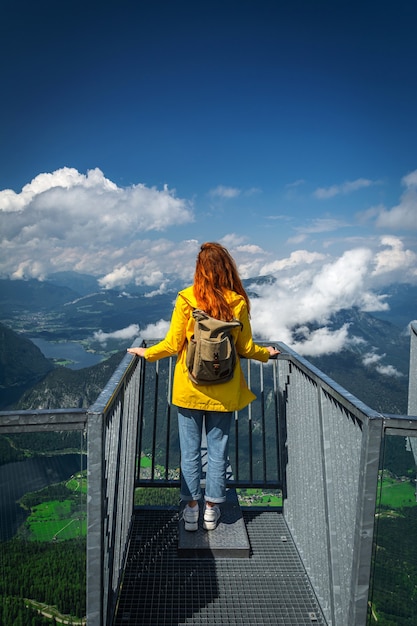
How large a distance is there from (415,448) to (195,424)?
165 cm

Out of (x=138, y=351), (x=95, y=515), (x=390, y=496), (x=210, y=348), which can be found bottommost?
(x=95, y=515)

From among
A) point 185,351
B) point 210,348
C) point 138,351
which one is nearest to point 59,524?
point 210,348

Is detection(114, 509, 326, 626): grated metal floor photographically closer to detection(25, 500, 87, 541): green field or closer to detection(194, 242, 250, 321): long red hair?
detection(25, 500, 87, 541): green field

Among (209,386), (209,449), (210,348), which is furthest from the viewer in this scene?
(209,449)

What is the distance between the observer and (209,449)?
3.83 m

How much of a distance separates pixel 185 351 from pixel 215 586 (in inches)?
66.8

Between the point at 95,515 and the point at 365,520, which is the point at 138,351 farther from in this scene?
the point at 365,520

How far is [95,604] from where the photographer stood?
2.44m

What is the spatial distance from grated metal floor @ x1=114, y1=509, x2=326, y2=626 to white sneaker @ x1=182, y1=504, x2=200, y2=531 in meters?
0.19

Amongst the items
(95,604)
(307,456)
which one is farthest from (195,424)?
(95,604)

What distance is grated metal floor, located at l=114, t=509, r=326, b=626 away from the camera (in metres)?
3.06

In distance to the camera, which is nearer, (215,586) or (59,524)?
(59,524)

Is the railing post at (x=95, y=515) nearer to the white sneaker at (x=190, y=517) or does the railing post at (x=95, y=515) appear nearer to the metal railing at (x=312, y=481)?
the metal railing at (x=312, y=481)

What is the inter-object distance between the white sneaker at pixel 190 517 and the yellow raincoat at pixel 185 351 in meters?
0.92
